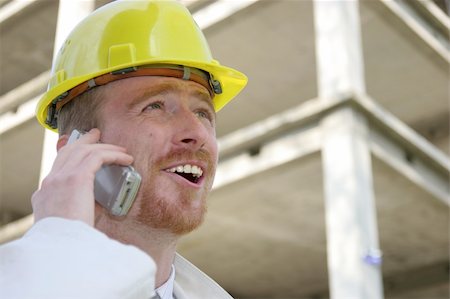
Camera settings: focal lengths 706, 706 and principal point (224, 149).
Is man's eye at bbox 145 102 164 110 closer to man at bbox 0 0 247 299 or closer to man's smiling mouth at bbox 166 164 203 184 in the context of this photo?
man at bbox 0 0 247 299

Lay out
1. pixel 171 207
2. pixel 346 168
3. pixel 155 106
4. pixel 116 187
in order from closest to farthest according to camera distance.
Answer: pixel 116 187
pixel 171 207
pixel 155 106
pixel 346 168

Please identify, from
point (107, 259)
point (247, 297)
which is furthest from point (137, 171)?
point (247, 297)

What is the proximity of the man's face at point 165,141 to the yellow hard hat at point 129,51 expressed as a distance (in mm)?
54

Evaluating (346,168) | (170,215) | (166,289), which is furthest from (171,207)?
(346,168)

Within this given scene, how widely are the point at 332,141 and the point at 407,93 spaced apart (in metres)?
5.78

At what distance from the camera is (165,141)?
6.20 feet

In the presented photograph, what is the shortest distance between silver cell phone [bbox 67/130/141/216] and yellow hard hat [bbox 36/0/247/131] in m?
0.41

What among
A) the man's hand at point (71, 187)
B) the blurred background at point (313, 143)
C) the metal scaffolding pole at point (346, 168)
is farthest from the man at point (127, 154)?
the blurred background at point (313, 143)

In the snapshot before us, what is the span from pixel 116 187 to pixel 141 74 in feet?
1.54

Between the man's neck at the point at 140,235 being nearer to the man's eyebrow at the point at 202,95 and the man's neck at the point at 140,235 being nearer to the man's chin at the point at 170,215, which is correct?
the man's chin at the point at 170,215

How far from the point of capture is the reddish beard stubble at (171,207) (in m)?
1.82

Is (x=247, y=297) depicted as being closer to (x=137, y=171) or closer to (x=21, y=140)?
(x=21, y=140)

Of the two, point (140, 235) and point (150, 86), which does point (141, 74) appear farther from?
point (140, 235)

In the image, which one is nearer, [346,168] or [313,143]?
[346,168]
